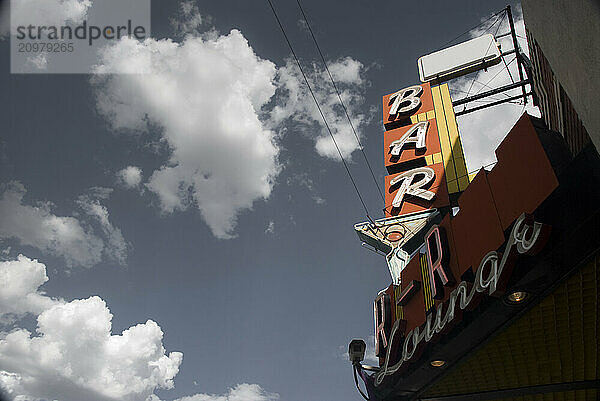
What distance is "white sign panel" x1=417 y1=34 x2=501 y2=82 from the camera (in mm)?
18703

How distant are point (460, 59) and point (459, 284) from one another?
579 inches

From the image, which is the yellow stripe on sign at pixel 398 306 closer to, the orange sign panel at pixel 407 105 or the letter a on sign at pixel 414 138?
the letter a on sign at pixel 414 138

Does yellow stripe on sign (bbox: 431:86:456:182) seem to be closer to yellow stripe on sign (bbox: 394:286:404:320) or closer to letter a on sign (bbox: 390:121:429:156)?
letter a on sign (bbox: 390:121:429:156)

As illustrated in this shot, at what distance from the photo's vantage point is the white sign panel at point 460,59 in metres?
18.7

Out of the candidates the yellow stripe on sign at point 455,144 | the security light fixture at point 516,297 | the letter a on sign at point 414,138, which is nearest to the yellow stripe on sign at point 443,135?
the yellow stripe on sign at point 455,144

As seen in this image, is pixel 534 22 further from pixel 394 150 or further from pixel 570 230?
pixel 394 150

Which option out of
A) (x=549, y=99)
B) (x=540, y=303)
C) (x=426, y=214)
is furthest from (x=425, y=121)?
(x=540, y=303)

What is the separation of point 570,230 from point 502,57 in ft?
52.2

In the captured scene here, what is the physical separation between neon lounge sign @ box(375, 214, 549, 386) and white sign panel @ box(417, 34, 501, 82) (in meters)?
12.6

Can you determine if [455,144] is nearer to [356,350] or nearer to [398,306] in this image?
[398,306]

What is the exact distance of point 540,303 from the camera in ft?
18.9

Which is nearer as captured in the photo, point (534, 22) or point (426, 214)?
point (534, 22)

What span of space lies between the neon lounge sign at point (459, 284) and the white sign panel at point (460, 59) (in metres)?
12.6

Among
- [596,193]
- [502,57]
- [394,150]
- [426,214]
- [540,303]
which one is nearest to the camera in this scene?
[596,193]
